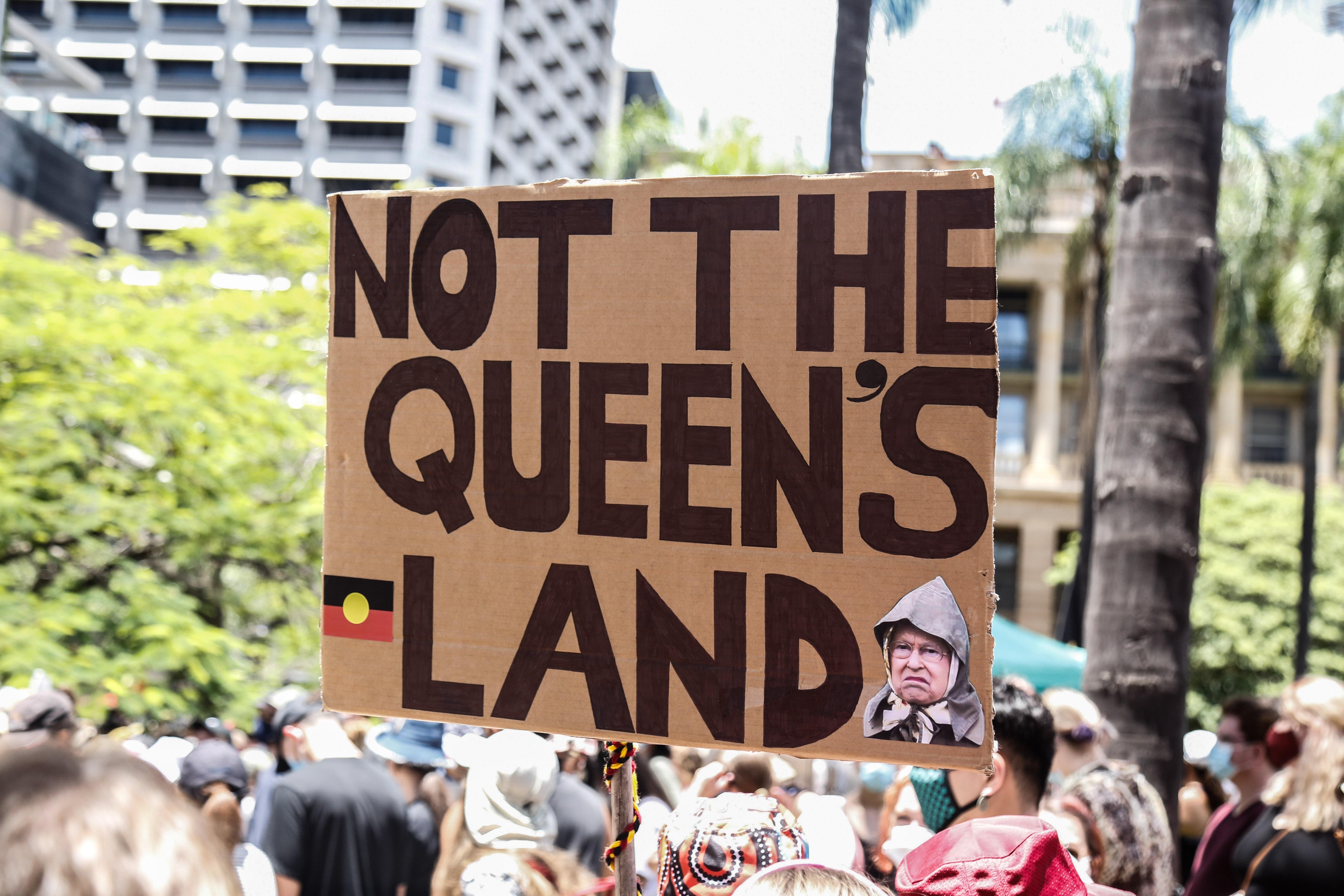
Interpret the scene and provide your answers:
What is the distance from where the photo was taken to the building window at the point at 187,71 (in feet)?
216

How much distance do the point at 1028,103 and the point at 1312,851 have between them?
15.5 meters

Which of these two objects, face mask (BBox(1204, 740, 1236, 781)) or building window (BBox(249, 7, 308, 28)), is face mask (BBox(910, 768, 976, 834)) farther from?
building window (BBox(249, 7, 308, 28))

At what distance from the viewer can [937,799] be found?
297 centimetres

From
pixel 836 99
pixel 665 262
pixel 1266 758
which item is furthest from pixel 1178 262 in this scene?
pixel 836 99

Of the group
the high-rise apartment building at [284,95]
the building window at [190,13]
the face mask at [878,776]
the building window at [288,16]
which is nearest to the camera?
the face mask at [878,776]

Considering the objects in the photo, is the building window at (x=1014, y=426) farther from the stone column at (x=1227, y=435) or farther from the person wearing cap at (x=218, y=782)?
the person wearing cap at (x=218, y=782)

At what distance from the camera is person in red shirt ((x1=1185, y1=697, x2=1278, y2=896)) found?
3852 mm

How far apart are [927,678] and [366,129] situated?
2582 inches

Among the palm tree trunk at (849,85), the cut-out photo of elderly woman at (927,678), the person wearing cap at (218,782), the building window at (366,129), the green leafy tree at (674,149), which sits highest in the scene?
the building window at (366,129)

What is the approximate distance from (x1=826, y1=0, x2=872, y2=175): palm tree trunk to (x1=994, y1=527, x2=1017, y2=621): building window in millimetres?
29744

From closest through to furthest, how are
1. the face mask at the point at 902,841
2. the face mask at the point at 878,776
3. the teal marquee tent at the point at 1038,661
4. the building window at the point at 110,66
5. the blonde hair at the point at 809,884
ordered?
the blonde hair at the point at 809,884 → the face mask at the point at 902,841 → the face mask at the point at 878,776 → the teal marquee tent at the point at 1038,661 → the building window at the point at 110,66

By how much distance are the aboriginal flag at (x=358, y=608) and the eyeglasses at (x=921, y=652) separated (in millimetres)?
1004

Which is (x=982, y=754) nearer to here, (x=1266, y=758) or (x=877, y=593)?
(x=877, y=593)

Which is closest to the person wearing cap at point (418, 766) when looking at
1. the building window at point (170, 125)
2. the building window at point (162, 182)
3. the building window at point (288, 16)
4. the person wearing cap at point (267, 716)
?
the person wearing cap at point (267, 716)
